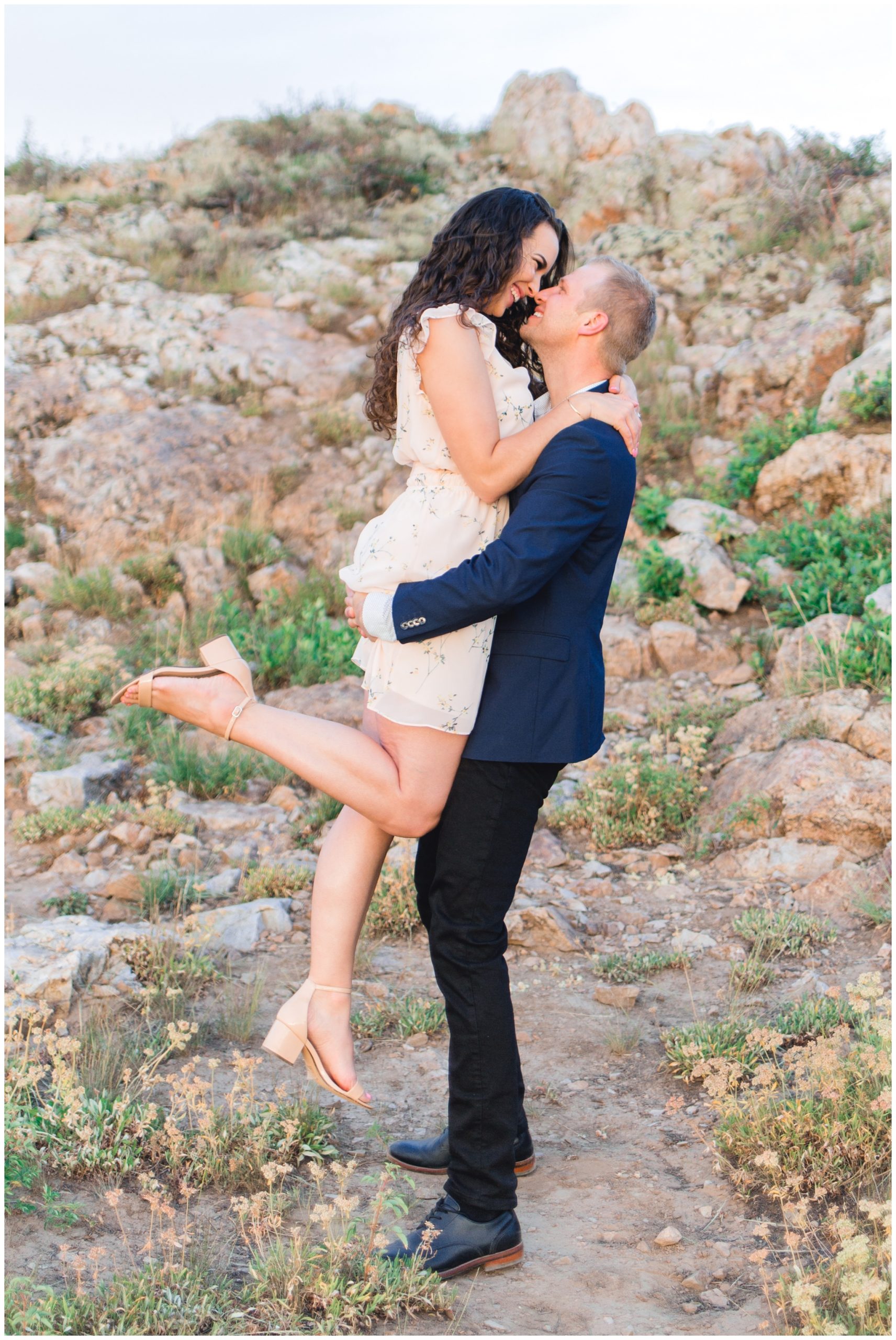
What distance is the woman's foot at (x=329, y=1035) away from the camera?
2680 mm

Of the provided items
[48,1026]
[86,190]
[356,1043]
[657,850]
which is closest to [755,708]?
[657,850]

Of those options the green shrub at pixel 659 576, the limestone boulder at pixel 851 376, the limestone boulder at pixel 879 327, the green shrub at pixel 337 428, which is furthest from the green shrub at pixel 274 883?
the limestone boulder at pixel 879 327

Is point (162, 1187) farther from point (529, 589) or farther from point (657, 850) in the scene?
point (657, 850)

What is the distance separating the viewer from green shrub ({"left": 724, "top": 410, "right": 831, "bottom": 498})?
25.3 feet

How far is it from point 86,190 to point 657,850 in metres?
11.9

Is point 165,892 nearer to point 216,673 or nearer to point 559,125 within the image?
point 216,673

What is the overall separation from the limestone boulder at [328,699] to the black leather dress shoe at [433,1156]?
10.6 ft

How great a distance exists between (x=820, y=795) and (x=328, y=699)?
9.82 feet

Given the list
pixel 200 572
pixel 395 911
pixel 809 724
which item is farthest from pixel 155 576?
pixel 809 724

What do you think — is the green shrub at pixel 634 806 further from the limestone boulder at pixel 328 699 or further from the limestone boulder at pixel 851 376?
the limestone boulder at pixel 851 376

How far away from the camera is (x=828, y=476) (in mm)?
7324

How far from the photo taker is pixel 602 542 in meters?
2.57

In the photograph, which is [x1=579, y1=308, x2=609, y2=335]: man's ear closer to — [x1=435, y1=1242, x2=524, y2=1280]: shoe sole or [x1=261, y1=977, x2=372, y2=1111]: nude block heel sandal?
[x1=261, y1=977, x2=372, y2=1111]: nude block heel sandal

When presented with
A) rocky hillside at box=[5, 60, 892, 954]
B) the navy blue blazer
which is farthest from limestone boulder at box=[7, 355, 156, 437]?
the navy blue blazer
